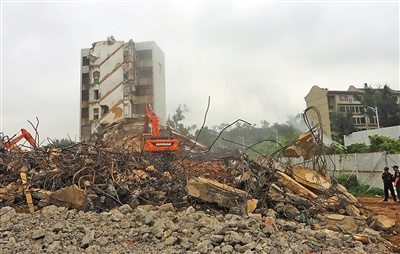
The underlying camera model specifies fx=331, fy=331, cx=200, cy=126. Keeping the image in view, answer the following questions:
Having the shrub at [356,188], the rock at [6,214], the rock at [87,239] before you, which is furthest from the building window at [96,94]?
the rock at [87,239]

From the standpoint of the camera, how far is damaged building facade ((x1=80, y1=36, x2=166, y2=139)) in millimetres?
27250

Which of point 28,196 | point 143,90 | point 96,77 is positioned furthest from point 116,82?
point 28,196

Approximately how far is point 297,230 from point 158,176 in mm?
3004

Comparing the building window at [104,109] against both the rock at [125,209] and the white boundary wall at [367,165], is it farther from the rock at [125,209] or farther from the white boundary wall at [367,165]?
the rock at [125,209]

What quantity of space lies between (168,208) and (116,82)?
2388 cm

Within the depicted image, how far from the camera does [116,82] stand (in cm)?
2753

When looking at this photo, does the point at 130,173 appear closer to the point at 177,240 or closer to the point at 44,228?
the point at 44,228

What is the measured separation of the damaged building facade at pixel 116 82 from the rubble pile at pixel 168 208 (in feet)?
65.5

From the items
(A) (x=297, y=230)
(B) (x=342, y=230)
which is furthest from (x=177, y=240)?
(B) (x=342, y=230)

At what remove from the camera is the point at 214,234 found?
13.1 feet

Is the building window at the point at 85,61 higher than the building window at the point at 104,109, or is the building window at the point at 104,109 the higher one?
the building window at the point at 85,61

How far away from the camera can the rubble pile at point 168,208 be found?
404cm

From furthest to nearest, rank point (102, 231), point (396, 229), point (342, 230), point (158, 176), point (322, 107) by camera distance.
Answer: point (322, 107) < point (158, 176) < point (396, 229) < point (342, 230) < point (102, 231)

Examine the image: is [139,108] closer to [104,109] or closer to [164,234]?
[104,109]
